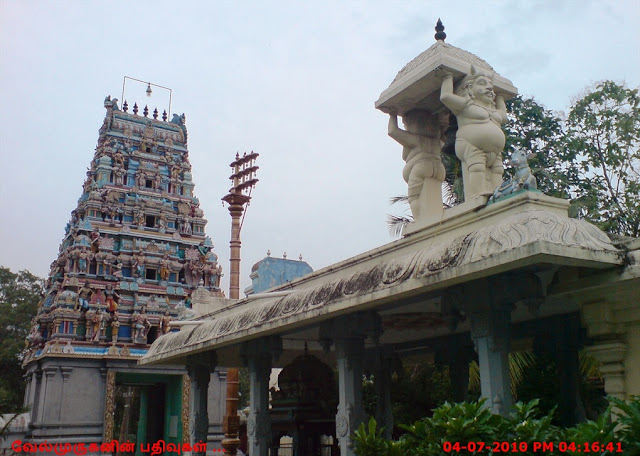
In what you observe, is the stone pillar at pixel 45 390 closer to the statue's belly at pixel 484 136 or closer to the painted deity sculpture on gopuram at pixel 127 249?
the painted deity sculpture on gopuram at pixel 127 249

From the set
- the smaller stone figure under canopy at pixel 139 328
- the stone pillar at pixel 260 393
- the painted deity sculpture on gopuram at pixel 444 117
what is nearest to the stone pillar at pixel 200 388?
the stone pillar at pixel 260 393

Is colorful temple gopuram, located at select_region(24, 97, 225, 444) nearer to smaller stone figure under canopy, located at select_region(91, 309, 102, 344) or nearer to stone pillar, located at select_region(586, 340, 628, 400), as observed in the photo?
smaller stone figure under canopy, located at select_region(91, 309, 102, 344)

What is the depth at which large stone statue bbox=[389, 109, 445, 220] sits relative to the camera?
376 inches

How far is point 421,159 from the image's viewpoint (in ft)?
31.7

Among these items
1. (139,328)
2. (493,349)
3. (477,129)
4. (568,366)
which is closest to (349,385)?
(493,349)

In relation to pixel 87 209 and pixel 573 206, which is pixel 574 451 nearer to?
pixel 573 206

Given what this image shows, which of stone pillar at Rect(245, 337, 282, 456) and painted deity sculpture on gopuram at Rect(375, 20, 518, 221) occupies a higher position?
painted deity sculpture on gopuram at Rect(375, 20, 518, 221)

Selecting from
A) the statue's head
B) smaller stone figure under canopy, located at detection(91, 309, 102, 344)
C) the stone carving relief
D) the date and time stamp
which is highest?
the statue's head

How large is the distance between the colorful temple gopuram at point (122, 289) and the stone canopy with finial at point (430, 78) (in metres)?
19.9

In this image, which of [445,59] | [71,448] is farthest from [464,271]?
[71,448]

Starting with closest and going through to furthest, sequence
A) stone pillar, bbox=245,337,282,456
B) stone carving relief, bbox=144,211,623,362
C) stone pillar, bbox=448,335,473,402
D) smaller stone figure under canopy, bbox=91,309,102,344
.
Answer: stone carving relief, bbox=144,211,623,362
stone pillar, bbox=245,337,282,456
stone pillar, bbox=448,335,473,402
smaller stone figure under canopy, bbox=91,309,102,344

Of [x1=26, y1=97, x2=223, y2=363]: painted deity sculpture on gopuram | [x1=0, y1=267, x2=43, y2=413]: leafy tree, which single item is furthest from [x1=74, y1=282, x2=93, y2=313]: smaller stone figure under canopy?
[x1=0, y1=267, x2=43, y2=413]: leafy tree

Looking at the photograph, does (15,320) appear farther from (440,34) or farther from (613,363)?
(613,363)

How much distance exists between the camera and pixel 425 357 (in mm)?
13836
